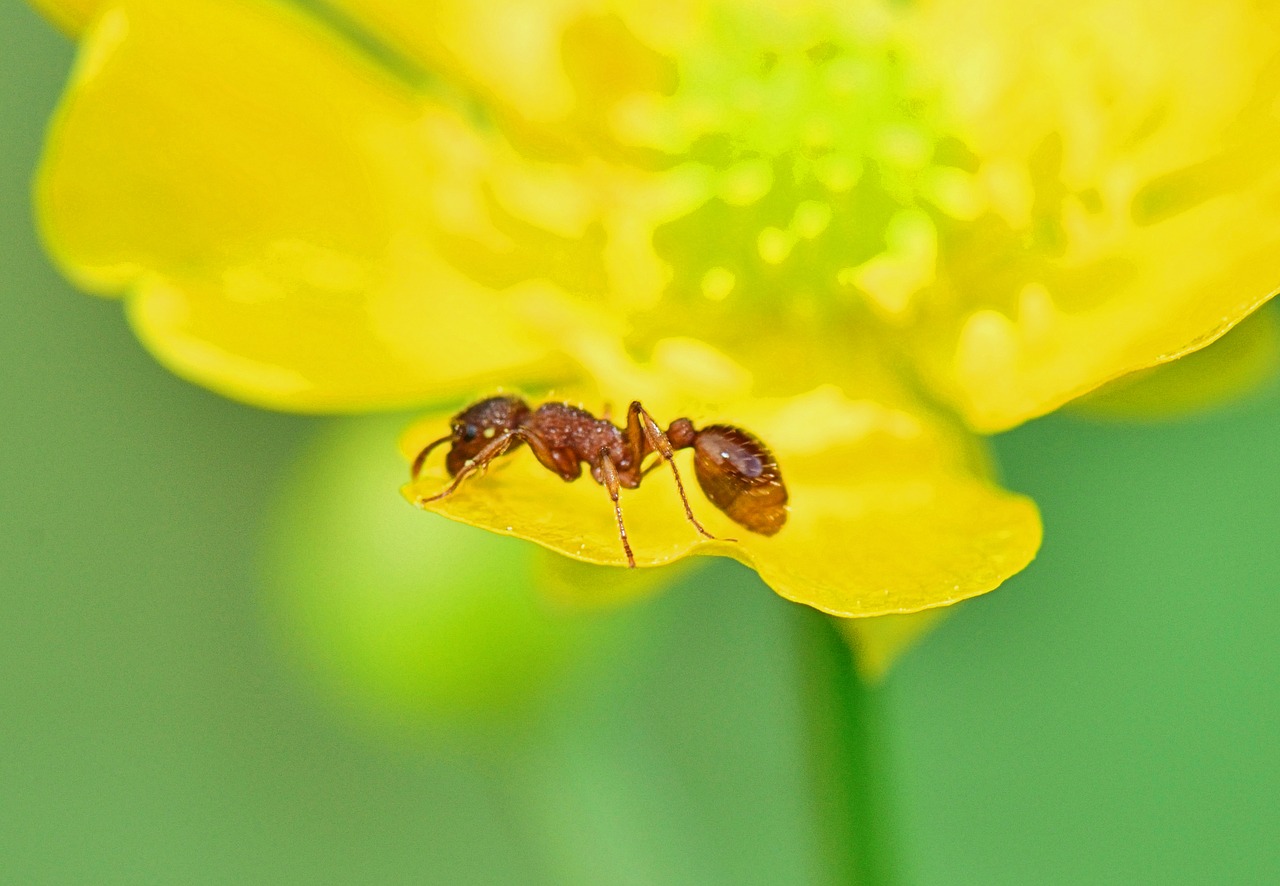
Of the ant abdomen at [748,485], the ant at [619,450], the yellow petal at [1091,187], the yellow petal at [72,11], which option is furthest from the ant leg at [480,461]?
the yellow petal at [72,11]

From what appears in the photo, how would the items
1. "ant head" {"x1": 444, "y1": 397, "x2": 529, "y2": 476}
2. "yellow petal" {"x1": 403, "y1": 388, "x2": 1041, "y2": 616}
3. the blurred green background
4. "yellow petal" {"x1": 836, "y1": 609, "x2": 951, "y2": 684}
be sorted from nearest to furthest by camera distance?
"yellow petal" {"x1": 403, "y1": 388, "x2": 1041, "y2": 616} < "yellow petal" {"x1": 836, "y1": 609, "x2": 951, "y2": 684} < "ant head" {"x1": 444, "y1": 397, "x2": 529, "y2": 476} < the blurred green background

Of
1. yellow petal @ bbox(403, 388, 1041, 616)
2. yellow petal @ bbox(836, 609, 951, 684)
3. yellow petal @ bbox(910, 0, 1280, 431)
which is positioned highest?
yellow petal @ bbox(910, 0, 1280, 431)

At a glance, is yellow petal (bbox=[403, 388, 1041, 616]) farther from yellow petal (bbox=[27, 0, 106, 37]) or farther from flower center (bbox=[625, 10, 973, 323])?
yellow petal (bbox=[27, 0, 106, 37])

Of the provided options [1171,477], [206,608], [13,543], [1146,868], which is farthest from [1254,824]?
[13,543]

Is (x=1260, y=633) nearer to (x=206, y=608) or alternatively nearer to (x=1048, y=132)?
(x=1048, y=132)

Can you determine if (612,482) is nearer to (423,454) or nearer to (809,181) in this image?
(423,454)

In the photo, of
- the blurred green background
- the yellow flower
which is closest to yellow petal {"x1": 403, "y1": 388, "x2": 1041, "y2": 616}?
the yellow flower

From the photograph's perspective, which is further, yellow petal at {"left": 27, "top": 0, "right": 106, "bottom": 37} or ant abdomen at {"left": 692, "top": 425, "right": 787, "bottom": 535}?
yellow petal at {"left": 27, "top": 0, "right": 106, "bottom": 37}
